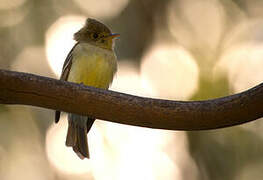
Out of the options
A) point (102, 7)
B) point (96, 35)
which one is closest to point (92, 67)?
point (96, 35)

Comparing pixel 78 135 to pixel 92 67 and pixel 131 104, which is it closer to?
pixel 92 67

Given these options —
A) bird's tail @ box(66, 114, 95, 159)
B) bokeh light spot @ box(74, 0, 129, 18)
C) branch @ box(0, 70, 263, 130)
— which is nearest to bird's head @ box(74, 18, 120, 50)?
bird's tail @ box(66, 114, 95, 159)

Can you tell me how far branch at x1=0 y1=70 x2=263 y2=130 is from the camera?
3.11 meters

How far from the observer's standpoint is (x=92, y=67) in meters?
5.26

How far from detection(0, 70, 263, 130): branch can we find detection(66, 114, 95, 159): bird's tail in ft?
5.58

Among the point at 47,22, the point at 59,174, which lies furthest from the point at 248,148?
the point at 47,22

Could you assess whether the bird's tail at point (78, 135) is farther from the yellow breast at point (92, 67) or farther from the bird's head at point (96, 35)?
the bird's head at point (96, 35)

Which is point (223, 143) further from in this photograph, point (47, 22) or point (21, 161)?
point (47, 22)

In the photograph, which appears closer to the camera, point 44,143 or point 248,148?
point 248,148

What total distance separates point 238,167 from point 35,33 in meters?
4.41

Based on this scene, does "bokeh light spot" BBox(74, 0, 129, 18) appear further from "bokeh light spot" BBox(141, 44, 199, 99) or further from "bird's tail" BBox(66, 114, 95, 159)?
"bird's tail" BBox(66, 114, 95, 159)

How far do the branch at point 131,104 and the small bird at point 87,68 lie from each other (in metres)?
1.80

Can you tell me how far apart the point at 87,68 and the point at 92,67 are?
0.06 meters

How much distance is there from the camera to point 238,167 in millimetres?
7125
